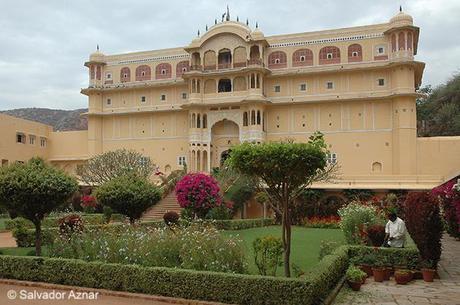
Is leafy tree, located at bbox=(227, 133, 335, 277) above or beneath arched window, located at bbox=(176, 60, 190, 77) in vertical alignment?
beneath

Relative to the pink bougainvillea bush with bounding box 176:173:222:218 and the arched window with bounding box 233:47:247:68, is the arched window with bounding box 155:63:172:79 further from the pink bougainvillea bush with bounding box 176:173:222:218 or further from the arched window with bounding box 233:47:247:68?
the pink bougainvillea bush with bounding box 176:173:222:218

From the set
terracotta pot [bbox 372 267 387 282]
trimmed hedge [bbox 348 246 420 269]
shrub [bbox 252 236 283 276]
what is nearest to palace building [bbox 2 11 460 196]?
trimmed hedge [bbox 348 246 420 269]

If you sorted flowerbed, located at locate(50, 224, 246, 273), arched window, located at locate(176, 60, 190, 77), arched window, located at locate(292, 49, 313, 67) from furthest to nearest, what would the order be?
1. arched window, located at locate(176, 60, 190, 77)
2. arched window, located at locate(292, 49, 313, 67)
3. flowerbed, located at locate(50, 224, 246, 273)

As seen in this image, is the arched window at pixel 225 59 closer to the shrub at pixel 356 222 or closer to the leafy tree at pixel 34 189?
the shrub at pixel 356 222

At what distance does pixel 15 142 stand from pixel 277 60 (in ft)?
69.0

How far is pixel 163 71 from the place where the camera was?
35.7 m

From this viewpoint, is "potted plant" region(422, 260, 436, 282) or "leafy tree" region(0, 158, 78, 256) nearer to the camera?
"potted plant" region(422, 260, 436, 282)

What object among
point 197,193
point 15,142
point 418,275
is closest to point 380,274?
point 418,275

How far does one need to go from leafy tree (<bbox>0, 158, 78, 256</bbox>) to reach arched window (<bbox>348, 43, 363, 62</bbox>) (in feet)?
78.7

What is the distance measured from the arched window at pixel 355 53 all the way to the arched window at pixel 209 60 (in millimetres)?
9467

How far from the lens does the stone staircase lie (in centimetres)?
2443

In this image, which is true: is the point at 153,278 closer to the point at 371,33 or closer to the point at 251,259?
the point at 251,259

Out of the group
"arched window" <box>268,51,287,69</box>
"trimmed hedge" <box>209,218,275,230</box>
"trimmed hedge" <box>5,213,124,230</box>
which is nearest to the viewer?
"trimmed hedge" <box>5,213,124,230</box>

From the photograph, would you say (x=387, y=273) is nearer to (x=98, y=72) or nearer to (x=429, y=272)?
(x=429, y=272)
